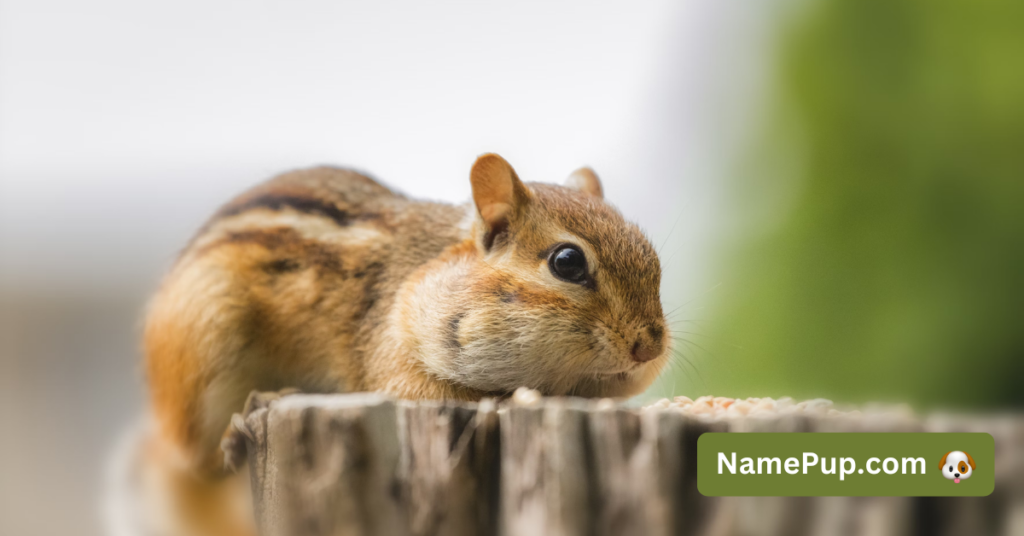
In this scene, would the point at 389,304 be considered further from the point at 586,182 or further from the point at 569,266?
the point at 586,182

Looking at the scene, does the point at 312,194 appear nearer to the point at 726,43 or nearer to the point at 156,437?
the point at 156,437

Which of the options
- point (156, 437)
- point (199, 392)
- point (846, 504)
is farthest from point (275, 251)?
point (846, 504)

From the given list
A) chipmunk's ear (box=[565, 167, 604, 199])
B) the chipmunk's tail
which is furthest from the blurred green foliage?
the chipmunk's tail

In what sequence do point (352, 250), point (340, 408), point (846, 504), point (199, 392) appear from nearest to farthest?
point (846, 504) < point (340, 408) < point (199, 392) < point (352, 250)

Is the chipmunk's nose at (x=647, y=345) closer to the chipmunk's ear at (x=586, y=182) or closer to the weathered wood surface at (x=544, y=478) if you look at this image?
the weathered wood surface at (x=544, y=478)

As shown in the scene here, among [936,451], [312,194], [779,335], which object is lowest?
[779,335]

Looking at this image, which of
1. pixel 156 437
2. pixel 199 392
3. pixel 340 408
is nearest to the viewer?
pixel 340 408

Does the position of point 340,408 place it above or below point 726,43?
below

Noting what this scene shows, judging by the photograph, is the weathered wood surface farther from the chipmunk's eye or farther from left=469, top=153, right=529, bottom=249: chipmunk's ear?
left=469, top=153, right=529, bottom=249: chipmunk's ear
